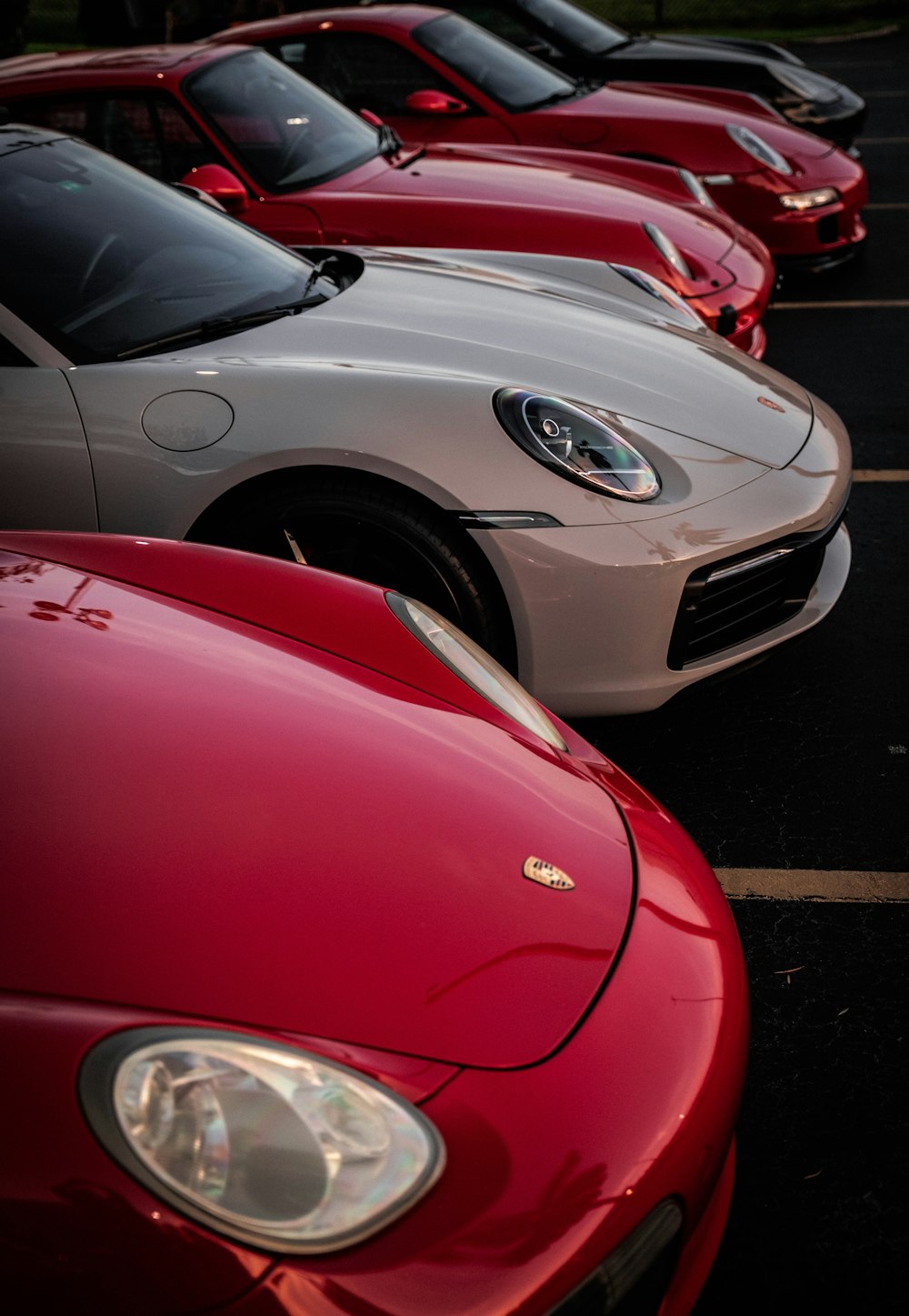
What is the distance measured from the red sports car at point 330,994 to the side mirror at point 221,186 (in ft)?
9.64

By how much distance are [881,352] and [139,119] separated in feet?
11.9

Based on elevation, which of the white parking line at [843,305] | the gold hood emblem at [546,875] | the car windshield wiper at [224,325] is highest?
the car windshield wiper at [224,325]

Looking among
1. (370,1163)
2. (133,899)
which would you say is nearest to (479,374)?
(133,899)

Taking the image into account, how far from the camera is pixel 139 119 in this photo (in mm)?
5133

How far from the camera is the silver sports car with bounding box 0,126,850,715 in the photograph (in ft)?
9.37

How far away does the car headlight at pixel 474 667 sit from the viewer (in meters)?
2.09

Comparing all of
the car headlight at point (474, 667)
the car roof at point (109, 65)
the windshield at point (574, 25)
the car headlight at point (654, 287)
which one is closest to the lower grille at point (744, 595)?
the car headlight at point (474, 667)

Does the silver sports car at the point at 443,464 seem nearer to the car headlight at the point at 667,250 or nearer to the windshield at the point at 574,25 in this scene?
the car headlight at the point at 667,250

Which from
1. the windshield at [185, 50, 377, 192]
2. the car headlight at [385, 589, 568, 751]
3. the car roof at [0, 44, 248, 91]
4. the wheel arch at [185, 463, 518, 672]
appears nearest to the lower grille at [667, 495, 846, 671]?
the wheel arch at [185, 463, 518, 672]

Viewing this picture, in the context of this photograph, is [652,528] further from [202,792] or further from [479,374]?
[202,792]

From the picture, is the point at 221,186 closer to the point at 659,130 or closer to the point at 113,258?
the point at 113,258

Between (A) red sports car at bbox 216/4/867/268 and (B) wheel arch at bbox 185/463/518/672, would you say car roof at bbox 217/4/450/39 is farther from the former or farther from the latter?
(B) wheel arch at bbox 185/463/518/672

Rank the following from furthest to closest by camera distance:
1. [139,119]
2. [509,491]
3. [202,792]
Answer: [139,119] → [509,491] → [202,792]

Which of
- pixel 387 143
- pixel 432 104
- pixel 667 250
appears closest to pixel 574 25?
pixel 432 104
